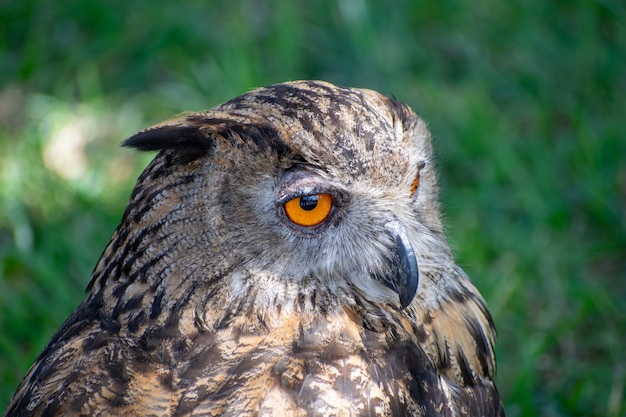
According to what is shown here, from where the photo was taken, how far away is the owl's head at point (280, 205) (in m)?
2.02

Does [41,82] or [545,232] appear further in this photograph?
[41,82]

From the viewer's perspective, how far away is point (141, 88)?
4.36 m

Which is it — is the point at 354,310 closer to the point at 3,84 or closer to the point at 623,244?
the point at 623,244

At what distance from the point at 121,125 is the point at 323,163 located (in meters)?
2.32

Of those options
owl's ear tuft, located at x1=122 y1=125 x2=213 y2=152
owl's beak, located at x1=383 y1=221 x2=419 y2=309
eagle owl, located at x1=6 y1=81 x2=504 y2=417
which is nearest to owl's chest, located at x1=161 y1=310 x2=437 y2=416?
eagle owl, located at x1=6 y1=81 x2=504 y2=417

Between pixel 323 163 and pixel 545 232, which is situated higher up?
pixel 323 163

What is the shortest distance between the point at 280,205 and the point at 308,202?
7cm

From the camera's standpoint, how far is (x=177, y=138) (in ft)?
6.75

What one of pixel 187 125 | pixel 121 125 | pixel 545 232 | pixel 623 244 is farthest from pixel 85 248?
pixel 623 244

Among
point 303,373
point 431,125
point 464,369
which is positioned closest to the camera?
point 303,373

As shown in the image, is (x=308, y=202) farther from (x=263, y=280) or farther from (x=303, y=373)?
(x=303, y=373)

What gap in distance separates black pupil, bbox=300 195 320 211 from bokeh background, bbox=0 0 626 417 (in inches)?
50.9

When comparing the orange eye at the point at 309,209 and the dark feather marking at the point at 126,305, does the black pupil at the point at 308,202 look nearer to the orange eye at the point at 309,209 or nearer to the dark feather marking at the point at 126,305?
the orange eye at the point at 309,209

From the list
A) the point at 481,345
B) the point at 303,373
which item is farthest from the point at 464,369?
the point at 303,373
